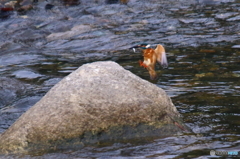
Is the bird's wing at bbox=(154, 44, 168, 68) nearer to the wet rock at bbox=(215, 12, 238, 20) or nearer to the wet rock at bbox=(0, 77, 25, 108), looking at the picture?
the wet rock at bbox=(0, 77, 25, 108)

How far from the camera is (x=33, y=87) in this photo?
24.4 ft

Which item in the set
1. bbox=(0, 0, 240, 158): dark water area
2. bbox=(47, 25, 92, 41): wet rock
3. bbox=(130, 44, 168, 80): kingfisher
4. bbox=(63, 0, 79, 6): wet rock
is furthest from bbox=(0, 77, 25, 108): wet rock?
bbox=(63, 0, 79, 6): wet rock

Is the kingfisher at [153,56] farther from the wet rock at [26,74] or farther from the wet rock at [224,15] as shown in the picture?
the wet rock at [224,15]

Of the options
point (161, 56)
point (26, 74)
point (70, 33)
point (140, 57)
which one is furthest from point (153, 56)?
point (70, 33)

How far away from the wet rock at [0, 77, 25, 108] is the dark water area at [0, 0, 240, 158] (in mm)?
14

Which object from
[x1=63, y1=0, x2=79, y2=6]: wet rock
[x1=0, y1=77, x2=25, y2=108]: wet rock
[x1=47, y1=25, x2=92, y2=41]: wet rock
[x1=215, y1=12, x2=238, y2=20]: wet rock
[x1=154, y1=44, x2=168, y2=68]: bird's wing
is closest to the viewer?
[x1=154, y1=44, x2=168, y2=68]: bird's wing

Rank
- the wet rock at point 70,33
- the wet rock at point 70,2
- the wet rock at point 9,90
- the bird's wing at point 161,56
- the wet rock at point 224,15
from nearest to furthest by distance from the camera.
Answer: the bird's wing at point 161,56, the wet rock at point 9,90, the wet rock at point 70,33, the wet rock at point 224,15, the wet rock at point 70,2

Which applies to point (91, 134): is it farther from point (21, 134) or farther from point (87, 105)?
point (21, 134)

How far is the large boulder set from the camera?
4.68m

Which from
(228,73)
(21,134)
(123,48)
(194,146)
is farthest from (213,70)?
(21,134)

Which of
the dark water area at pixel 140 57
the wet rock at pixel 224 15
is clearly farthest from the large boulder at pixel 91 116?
the wet rock at pixel 224 15

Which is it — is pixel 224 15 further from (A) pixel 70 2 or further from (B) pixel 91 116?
(B) pixel 91 116

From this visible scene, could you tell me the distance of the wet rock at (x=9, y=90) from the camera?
686 centimetres

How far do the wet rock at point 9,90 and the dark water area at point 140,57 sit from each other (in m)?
0.01
